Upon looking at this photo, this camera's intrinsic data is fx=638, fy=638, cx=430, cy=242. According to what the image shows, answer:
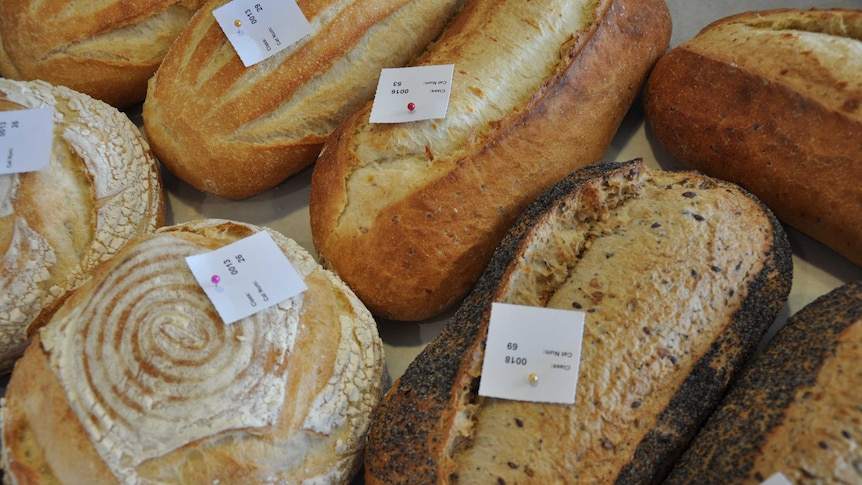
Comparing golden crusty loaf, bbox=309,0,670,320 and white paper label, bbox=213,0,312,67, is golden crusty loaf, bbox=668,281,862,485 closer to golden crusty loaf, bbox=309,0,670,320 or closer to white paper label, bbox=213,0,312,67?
golden crusty loaf, bbox=309,0,670,320

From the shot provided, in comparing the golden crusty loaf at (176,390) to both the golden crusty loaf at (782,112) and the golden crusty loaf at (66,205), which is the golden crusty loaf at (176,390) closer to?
the golden crusty loaf at (66,205)

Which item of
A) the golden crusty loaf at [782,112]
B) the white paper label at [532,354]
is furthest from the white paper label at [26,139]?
the golden crusty loaf at [782,112]

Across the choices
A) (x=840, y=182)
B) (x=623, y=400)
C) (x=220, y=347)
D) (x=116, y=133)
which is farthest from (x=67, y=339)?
(x=840, y=182)

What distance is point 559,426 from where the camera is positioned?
1221 millimetres

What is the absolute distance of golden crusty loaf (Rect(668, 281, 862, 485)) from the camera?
1.06 metres

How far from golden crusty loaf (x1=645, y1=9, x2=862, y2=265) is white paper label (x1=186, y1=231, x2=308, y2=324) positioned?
116cm

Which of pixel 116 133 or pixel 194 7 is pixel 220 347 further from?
pixel 194 7

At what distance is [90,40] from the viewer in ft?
6.82

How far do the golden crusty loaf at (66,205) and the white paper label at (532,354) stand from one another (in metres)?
1.08

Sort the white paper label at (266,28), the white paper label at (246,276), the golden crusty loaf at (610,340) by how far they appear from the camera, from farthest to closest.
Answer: the white paper label at (266,28)
the white paper label at (246,276)
the golden crusty loaf at (610,340)

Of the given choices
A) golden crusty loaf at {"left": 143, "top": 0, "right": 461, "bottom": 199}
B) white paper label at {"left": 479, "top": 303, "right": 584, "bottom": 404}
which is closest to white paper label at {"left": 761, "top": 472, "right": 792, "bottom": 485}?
white paper label at {"left": 479, "top": 303, "right": 584, "bottom": 404}

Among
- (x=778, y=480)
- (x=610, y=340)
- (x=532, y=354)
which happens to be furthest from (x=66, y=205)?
(x=778, y=480)

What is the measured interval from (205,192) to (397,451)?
1.25 metres

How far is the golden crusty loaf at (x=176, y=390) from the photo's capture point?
51.4 inches
